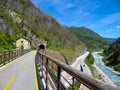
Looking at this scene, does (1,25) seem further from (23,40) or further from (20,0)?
(20,0)

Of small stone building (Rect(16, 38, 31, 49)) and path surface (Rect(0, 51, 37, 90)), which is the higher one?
small stone building (Rect(16, 38, 31, 49))

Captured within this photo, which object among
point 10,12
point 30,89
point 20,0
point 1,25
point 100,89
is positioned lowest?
point 30,89

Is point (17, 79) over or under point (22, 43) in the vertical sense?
under

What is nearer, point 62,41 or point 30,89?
point 30,89

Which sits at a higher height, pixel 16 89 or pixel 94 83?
pixel 94 83

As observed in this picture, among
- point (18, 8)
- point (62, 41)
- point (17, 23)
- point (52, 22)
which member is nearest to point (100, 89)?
point (17, 23)

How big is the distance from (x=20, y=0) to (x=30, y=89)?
131176 millimetres

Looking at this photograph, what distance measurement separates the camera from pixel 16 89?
892 cm

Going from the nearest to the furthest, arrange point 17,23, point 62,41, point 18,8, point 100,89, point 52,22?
1. point 100,89
2. point 17,23
3. point 18,8
4. point 62,41
5. point 52,22

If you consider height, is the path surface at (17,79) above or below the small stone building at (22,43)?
below

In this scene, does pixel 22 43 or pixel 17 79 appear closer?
pixel 17 79

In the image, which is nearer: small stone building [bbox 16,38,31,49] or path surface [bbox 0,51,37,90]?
path surface [bbox 0,51,37,90]

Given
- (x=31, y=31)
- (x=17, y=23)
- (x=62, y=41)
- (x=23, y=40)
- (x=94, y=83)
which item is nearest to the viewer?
(x=94, y=83)

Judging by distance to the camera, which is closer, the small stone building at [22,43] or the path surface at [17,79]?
the path surface at [17,79]
